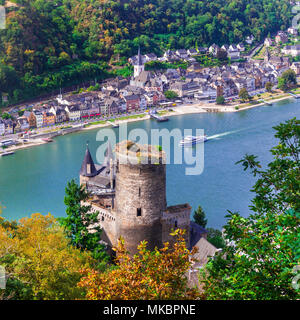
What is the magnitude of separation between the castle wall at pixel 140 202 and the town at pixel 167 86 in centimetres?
2859

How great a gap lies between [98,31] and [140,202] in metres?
52.7

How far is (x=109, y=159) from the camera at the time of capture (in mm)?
19172

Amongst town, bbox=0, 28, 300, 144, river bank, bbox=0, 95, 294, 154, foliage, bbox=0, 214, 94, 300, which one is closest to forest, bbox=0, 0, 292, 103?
town, bbox=0, 28, 300, 144

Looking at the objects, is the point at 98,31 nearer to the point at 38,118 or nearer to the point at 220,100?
the point at 220,100

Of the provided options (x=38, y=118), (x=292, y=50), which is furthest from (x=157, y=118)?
(x=292, y=50)

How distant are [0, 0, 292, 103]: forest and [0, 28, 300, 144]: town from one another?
117 inches

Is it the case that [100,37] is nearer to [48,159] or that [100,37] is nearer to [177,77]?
[177,77]

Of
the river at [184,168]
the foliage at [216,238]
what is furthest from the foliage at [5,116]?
the foliage at [216,238]

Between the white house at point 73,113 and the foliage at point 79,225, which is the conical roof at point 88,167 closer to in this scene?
the foliage at point 79,225

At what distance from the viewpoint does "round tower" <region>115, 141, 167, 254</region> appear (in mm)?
11359

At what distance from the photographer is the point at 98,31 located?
60.6 m

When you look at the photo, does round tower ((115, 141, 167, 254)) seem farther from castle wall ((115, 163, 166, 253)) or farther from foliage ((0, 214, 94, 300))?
foliage ((0, 214, 94, 300))

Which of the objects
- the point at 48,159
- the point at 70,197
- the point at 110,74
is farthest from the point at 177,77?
the point at 70,197
